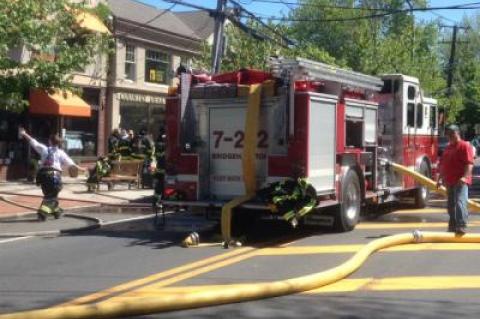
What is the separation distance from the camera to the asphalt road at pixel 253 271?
7.20 m

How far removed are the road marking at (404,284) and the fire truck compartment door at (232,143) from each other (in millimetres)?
3627

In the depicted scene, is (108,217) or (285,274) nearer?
(285,274)

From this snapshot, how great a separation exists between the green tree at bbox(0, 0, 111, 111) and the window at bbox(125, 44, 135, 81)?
7.63 meters

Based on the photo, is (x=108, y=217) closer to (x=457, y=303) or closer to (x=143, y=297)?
(x=143, y=297)

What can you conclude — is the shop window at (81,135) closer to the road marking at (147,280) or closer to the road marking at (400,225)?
the road marking at (400,225)

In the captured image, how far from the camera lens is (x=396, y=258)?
984 centimetres

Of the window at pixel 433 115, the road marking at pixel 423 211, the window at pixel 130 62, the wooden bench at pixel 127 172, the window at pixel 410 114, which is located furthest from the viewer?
the window at pixel 130 62

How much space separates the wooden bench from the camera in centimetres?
2109

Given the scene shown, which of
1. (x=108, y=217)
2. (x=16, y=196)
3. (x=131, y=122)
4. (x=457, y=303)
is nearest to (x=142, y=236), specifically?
(x=108, y=217)

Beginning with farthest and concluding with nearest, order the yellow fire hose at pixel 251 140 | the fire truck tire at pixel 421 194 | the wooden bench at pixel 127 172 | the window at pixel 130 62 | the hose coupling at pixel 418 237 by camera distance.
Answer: the window at pixel 130 62, the wooden bench at pixel 127 172, the fire truck tire at pixel 421 194, the yellow fire hose at pixel 251 140, the hose coupling at pixel 418 237

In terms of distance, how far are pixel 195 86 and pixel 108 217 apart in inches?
170

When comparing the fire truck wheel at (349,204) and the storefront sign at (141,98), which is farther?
the storefront sign at (141,98)

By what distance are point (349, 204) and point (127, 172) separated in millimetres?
10531

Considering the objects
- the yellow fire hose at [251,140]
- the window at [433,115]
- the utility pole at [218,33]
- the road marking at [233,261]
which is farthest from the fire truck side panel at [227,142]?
the utility pole at [218,33]
